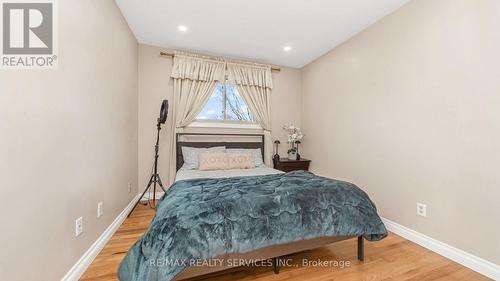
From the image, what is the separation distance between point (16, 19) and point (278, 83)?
3.71 meters

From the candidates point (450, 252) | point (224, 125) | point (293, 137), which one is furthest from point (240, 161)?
point (450, 252)

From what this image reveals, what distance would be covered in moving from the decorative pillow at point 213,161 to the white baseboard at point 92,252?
1191 millimetres

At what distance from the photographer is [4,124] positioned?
1.04 metres

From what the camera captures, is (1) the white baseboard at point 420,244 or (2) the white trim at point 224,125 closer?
(1) the white baseboard at point 420,244

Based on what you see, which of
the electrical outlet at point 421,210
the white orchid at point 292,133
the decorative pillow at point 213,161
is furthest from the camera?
the white orchid at point 292,133

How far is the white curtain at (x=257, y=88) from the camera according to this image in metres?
3.94

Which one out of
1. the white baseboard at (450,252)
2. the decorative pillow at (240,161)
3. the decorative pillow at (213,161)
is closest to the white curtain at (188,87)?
the decorative pillow at (213,161)

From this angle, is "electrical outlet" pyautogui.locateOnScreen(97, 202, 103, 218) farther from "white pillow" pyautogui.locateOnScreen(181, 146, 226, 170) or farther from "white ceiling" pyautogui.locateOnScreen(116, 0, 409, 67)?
"white ceiling" pyautogui.locateOnScreen(116, 0, 409, 67)

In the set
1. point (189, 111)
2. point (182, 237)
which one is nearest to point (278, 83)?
point (189, 111)

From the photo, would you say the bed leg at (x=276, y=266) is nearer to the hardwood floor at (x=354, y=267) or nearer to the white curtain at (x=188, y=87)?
the hardwood floor at (x=354, y=267)

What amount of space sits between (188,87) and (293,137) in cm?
216

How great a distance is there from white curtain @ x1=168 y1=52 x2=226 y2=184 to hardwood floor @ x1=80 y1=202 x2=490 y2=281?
189 cm

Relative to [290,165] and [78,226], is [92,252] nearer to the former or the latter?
[78,226]

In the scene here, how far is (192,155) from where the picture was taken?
11.1ft
